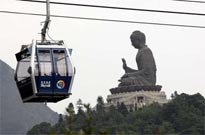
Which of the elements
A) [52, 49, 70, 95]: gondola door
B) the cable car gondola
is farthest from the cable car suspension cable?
[52, 49, 70, 95]: gondola door

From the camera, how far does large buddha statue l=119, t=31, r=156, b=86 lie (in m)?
172

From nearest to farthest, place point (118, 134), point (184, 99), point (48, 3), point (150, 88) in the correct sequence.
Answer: point (118, 134) < point (48, 3) < point (184, 99) < point (150, 88)

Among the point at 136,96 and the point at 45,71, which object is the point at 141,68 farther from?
the point at 45,71

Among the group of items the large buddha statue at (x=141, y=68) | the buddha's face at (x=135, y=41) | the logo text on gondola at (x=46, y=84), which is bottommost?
A: the logo text on gondola at (x=46, y=84)

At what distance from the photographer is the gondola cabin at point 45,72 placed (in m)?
23.5

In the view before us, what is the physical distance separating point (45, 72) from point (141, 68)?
151715 millimetres

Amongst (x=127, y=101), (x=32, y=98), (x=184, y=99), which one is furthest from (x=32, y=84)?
(x=127, y=101)

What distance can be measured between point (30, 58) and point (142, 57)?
5956 inches

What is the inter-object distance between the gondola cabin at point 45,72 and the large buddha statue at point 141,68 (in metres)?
146

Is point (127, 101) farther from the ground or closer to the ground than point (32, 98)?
farther from the ground

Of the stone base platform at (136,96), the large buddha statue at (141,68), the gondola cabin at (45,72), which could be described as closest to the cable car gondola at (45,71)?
the gondola cabin at (45,72)

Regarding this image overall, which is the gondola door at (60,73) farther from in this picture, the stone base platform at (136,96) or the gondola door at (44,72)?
the stone base platform at (136,96)

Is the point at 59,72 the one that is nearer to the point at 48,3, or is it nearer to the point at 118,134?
the point at 48,3

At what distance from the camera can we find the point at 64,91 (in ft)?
79.0
